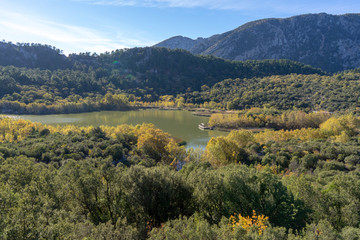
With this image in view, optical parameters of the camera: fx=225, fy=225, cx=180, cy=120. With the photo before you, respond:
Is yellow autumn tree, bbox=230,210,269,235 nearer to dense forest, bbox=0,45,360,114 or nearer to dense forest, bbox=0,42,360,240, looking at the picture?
dense forest, bbox=0,42,360,240

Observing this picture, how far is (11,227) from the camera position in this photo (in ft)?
31.2

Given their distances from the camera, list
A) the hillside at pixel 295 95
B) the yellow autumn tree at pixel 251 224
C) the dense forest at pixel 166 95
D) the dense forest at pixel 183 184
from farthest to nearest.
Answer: the dense forest at pixel 166 95, the hillside at pixel 295 95, the dense forest at pixel 183 184, the yellow autumn tree at pixel 251 224

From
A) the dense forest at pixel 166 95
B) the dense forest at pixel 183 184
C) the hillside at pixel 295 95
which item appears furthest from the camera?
the dense forest at pixel 166 95

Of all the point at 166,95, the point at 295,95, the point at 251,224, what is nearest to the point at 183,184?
the point at 251,224

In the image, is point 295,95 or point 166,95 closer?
point 295,95

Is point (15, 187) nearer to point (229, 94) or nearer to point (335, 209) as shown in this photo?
point (335, 209)

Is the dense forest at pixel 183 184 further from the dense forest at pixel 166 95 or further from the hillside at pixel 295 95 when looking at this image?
the dense forest at pixel 166 95

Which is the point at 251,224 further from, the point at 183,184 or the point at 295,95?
the point at 295,95

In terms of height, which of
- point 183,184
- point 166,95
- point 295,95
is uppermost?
point 295,95

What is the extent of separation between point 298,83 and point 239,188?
157 m

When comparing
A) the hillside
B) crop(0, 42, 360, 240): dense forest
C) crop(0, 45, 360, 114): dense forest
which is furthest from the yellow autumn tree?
the hillside

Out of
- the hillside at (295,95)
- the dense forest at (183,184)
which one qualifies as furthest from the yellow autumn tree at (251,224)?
the hillside at (295,95)

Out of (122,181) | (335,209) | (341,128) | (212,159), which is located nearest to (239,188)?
(335,209)

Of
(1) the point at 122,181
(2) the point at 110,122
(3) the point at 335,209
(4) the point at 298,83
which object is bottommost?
(2) the point at 110,122
